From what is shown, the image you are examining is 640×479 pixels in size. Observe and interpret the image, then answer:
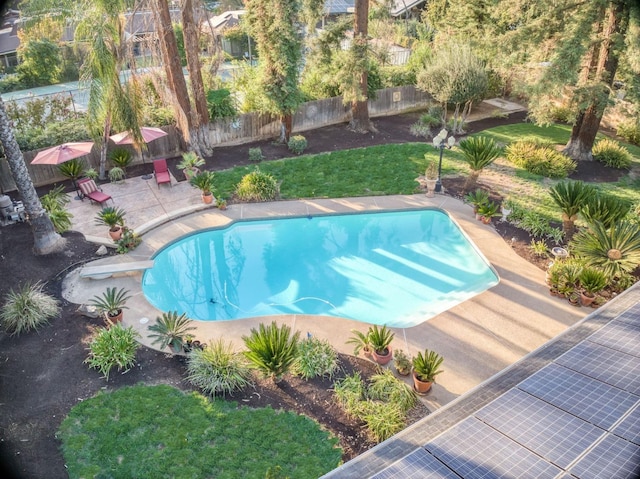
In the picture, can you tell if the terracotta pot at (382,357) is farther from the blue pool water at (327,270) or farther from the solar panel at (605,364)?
the solar panel at (605,364)

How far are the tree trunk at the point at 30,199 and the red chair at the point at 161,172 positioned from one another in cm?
411

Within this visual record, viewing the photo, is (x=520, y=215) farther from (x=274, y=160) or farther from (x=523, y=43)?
(x=274, y=160)

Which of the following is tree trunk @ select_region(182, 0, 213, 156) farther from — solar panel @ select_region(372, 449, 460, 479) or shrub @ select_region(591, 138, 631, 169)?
shrub @ select_region(591, 138, 631, 169)

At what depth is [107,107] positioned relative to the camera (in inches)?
583

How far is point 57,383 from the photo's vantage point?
28.1 ft

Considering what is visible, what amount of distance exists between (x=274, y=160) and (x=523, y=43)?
1043 cm

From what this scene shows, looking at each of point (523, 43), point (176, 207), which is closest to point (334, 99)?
point (523, 43)

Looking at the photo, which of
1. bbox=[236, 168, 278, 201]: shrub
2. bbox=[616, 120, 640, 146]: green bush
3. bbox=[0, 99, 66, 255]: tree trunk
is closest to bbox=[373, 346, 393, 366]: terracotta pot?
bbox=[236, 168, 278, 201]: shrub

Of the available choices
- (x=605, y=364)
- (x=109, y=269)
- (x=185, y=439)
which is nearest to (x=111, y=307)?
(x=109, y=269)

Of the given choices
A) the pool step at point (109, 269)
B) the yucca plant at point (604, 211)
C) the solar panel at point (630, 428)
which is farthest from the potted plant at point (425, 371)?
the pool step at point (109, 269)

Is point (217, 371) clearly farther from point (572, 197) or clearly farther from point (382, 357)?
point (572, 197)

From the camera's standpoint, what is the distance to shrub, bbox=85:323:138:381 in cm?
886

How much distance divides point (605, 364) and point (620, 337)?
0.78 metres

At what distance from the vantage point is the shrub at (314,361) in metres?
8.84
